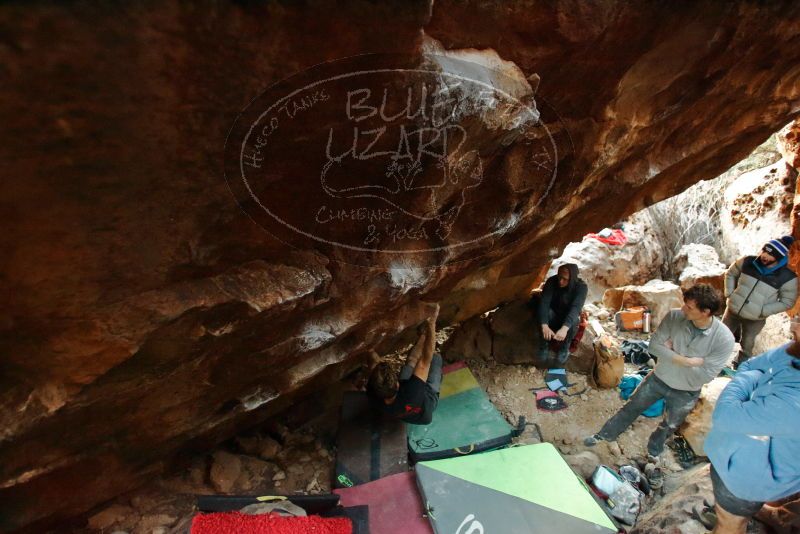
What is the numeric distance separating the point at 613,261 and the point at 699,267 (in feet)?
4.45

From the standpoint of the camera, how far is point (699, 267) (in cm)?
740

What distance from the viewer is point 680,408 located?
144 inches

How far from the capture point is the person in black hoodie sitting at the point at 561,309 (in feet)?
15.7

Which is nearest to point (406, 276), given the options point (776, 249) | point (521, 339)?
point (521, 339)

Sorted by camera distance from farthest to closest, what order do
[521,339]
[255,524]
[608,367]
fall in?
1. [521,339]
2. [608,367]
3. [255,524]

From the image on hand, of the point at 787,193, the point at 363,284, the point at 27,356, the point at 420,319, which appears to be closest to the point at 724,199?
the point at 787,193

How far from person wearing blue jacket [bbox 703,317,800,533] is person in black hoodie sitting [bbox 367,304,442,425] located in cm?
212

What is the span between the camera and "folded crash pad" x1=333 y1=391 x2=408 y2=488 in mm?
3729

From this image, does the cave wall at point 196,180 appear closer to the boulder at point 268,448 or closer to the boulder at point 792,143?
the boulder at point 268,448

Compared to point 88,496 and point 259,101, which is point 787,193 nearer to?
point 259,101

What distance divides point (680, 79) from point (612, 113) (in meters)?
0.50

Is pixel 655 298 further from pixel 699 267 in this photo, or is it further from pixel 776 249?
pixel 776 249

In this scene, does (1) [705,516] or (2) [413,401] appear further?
(2) [413,401]

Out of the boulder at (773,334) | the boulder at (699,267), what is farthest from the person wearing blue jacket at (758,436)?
the boulder at (699,267)
